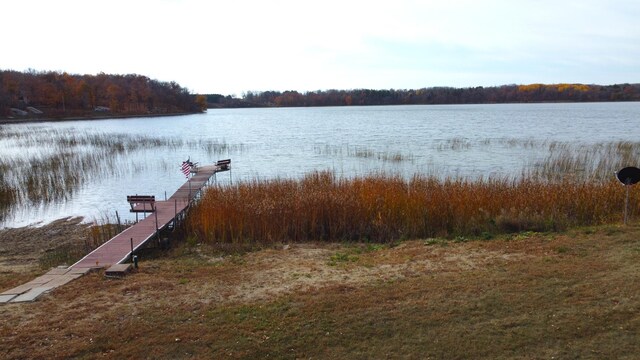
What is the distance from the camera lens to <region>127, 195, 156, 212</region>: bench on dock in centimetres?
1367

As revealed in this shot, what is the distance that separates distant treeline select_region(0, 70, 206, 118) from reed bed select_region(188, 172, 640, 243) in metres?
78.5

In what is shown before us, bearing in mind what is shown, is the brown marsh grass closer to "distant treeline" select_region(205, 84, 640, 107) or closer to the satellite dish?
the satellite dish

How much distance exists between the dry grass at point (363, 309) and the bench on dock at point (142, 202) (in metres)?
5.32

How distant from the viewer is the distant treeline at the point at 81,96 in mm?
88750

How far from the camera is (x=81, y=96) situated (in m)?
103

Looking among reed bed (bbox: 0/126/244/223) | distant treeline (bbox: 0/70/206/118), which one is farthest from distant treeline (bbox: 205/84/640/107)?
reed bed (bbox: 0/126/244/223)

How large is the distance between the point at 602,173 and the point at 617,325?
1645 cm

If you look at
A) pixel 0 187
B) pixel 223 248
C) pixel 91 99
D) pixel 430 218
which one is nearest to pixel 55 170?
pixel 0 187

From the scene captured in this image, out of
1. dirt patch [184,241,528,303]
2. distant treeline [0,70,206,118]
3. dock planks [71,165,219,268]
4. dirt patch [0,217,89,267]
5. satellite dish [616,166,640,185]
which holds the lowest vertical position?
dirt patch [0,217,89,267]

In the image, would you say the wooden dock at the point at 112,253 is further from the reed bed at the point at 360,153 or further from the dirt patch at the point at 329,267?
the reed bed at the point at 360,153

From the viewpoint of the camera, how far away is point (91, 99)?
106m

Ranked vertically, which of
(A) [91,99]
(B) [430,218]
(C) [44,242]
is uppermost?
(A) [91,99]

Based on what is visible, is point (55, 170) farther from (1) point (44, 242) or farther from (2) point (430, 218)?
(2) point (430, 218)

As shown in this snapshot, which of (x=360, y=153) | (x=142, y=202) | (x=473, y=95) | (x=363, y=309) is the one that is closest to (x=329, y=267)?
(x=363, y=309)
